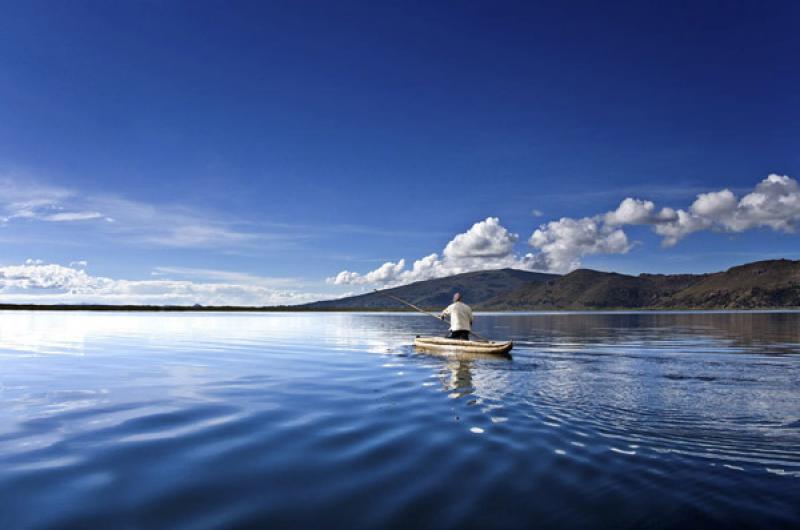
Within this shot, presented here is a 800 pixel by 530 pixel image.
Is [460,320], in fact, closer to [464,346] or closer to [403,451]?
[464,346]

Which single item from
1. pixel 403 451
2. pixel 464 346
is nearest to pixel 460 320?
pixel 464 346

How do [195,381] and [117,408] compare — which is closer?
[117,408]

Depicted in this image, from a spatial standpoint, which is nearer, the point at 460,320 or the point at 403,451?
the point at 403,451

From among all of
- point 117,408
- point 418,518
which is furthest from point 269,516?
point 117,408

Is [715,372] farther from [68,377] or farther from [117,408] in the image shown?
[68,377]

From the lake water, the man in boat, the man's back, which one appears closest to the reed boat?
the man in boat

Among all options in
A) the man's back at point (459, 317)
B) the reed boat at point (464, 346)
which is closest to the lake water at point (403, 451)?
the reed boat at point (464, 346)

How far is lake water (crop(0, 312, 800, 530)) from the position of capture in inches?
303

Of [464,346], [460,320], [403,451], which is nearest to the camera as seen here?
[403,451]

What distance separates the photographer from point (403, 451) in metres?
11.1

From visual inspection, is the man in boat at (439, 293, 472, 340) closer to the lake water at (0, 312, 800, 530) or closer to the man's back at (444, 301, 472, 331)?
the man's back at (444, 301, 472, 331)

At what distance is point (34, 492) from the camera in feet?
28.1

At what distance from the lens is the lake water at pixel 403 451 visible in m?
7.69

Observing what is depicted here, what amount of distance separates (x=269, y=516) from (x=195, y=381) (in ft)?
56.6
